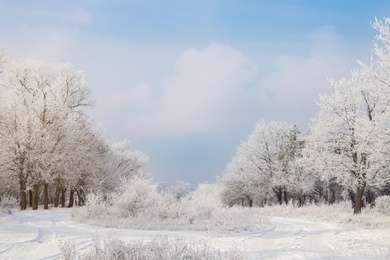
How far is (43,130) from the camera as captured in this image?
31.1 m

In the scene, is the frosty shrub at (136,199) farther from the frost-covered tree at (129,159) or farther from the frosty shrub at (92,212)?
the frost-covered tree at (129,159)

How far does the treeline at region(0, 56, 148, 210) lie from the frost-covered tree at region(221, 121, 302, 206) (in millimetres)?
20634

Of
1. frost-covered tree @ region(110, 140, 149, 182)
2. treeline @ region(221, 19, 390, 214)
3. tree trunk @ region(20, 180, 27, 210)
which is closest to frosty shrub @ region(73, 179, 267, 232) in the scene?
treeline @ region(221, 19, 390, 214)

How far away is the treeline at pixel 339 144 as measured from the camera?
849 inches

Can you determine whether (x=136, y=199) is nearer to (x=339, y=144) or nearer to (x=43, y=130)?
(x=43, y=130)

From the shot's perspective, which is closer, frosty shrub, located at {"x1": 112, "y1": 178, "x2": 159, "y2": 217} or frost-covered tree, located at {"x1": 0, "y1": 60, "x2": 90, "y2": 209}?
frosty shrub, located at {"x1": 112, "y1": 178, "x2": 159, "y2": 217}

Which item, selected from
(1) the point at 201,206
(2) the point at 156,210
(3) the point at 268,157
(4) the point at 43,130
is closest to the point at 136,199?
(2) the point at 156,210

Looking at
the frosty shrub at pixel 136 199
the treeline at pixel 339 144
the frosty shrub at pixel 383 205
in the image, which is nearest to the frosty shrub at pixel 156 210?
the frosty shrub at pixel 136 199

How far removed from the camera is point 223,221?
1900 cm

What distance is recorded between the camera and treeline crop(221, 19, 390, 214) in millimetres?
21562

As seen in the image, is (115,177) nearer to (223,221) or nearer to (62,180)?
(62,180)

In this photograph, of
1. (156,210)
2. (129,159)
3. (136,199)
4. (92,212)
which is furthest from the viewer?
(129,159)

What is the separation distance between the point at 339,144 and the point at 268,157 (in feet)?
74.4

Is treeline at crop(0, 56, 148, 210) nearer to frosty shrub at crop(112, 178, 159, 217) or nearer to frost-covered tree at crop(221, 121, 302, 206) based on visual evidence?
frosty shrub at crop(112, 178, 159, 217)
